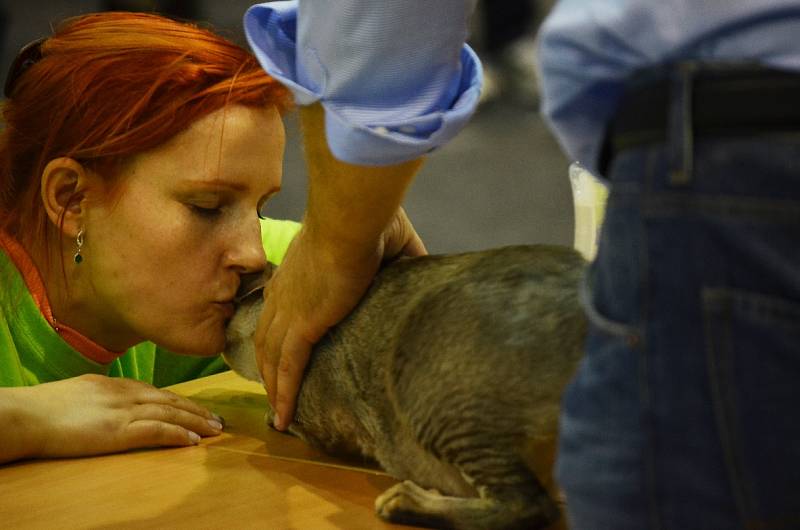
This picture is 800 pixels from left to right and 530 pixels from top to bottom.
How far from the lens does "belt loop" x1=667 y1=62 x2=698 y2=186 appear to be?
2.16 feet

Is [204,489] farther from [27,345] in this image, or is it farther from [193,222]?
[27,345]

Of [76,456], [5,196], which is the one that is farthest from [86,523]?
[5,196]

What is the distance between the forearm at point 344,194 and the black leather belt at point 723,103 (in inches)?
15.2

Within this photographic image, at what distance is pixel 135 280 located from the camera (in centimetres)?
155

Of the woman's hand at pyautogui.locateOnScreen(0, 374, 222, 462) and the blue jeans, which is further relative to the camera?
the woman's hand at pyautogui.locateOnScreen(0, 374, 222, 462)

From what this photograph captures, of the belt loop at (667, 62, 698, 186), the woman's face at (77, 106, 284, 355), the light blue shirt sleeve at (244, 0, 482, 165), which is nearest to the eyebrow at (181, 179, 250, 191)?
the woman's face at (77, 106, 284, 355)

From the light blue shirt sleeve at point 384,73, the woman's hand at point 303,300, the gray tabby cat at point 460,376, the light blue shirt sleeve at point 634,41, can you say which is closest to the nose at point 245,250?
the woman's hand at point 303,300

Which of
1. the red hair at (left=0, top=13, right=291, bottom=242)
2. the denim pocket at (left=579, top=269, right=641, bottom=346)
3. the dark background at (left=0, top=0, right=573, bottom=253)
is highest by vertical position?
the red hair at (left=0, top=13, right=291, bottom=242)

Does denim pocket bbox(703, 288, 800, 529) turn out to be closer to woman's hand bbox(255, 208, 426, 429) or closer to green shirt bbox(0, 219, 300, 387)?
woman's hand bbox(255, 208, 426, 429)

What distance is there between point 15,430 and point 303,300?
41 centimetres

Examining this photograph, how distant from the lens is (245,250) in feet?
4.86

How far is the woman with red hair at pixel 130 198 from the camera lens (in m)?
1.48

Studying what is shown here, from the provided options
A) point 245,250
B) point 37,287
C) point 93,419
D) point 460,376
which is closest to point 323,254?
point 460,376

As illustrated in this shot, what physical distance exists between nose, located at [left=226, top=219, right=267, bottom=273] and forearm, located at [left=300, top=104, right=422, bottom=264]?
32 cm
